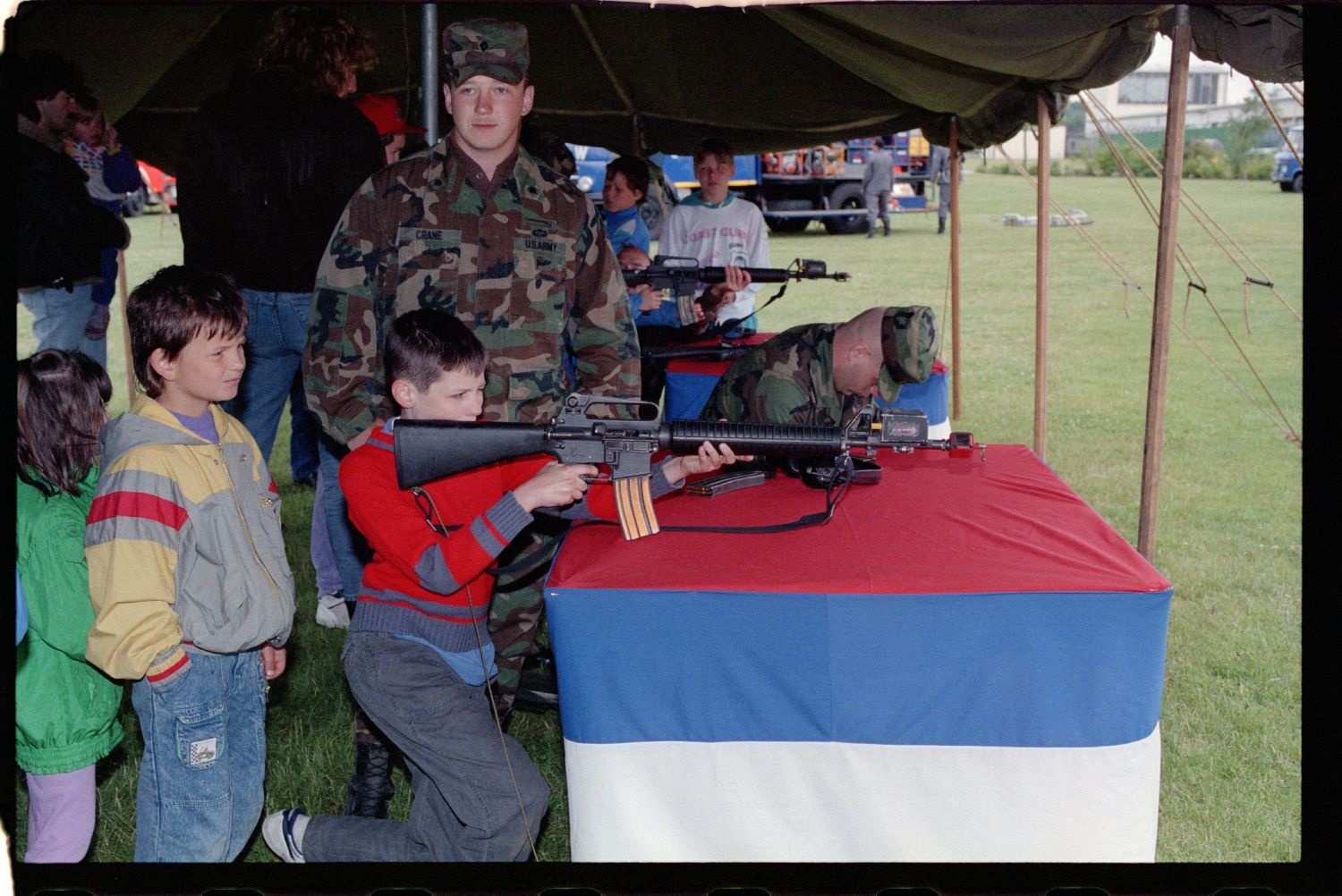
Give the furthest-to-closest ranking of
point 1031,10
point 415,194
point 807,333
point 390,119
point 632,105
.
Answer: point 632,105, point 390,119, point 1031,10, point 807,333, point 415,194

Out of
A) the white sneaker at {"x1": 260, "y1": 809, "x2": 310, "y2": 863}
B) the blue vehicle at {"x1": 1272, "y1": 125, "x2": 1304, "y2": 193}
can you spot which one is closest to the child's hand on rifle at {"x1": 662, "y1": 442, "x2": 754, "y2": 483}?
the white sneaker at {"x1": 260, "y1": 809, "x2": 310, "y2": 863}

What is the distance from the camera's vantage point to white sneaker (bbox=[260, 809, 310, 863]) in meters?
2.93

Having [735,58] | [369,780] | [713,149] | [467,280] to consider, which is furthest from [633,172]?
[369,780]

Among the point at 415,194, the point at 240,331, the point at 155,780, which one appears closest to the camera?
the point at 155,780

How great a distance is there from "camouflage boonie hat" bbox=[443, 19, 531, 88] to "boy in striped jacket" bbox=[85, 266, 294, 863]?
0.88m

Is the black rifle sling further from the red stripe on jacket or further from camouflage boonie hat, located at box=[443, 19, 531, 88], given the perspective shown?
camouflage boonie hat, located at box=[443, 19, 531, 88]

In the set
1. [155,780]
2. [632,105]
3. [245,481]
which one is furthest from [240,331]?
[632,105]

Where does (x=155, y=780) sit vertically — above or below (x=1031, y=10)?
below

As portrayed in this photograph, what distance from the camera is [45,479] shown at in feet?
8.54

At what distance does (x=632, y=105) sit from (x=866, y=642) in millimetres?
7426

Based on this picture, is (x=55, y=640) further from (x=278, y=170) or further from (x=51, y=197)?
(x=51, y=197)

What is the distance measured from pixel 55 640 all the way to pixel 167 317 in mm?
728

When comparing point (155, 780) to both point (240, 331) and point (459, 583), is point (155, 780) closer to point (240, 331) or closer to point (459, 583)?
point (459, 583)

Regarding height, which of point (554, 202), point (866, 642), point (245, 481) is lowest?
point (866, 642)
